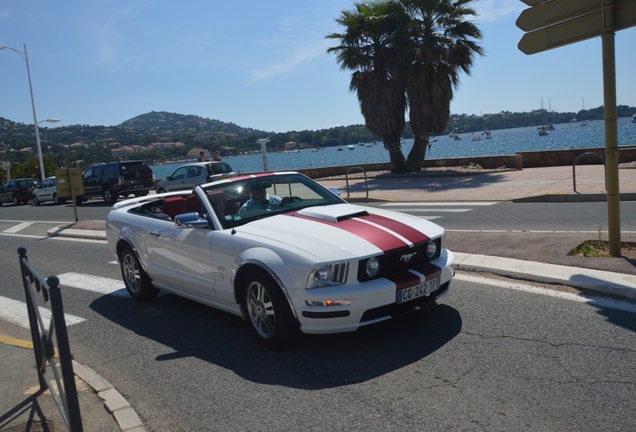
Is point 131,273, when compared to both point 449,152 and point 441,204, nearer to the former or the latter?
point 441,204

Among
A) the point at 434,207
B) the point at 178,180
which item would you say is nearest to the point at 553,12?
the point at 434,207

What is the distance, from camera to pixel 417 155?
27.9m

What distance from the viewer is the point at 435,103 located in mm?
26453

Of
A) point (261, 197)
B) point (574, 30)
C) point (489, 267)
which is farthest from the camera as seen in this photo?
point (489, 267)

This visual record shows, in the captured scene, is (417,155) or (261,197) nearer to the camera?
(261,197)

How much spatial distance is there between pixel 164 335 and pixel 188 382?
148 cm

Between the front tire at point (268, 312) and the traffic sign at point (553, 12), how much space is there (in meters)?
5.09

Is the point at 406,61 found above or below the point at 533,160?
above

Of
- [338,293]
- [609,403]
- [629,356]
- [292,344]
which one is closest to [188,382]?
[292,344]

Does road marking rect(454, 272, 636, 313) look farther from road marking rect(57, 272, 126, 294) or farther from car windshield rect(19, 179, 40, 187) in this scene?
car windshield rect(19, 179, 40, 187)

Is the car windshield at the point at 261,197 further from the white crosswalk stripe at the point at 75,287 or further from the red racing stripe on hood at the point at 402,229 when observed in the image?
the white crosswalk stripe at the point at 75,287

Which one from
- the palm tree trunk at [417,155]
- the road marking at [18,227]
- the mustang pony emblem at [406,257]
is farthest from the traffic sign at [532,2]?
the palm tree trunk at [417,155]

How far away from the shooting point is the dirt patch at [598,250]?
25.4 feet

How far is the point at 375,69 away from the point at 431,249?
76.9 ft
